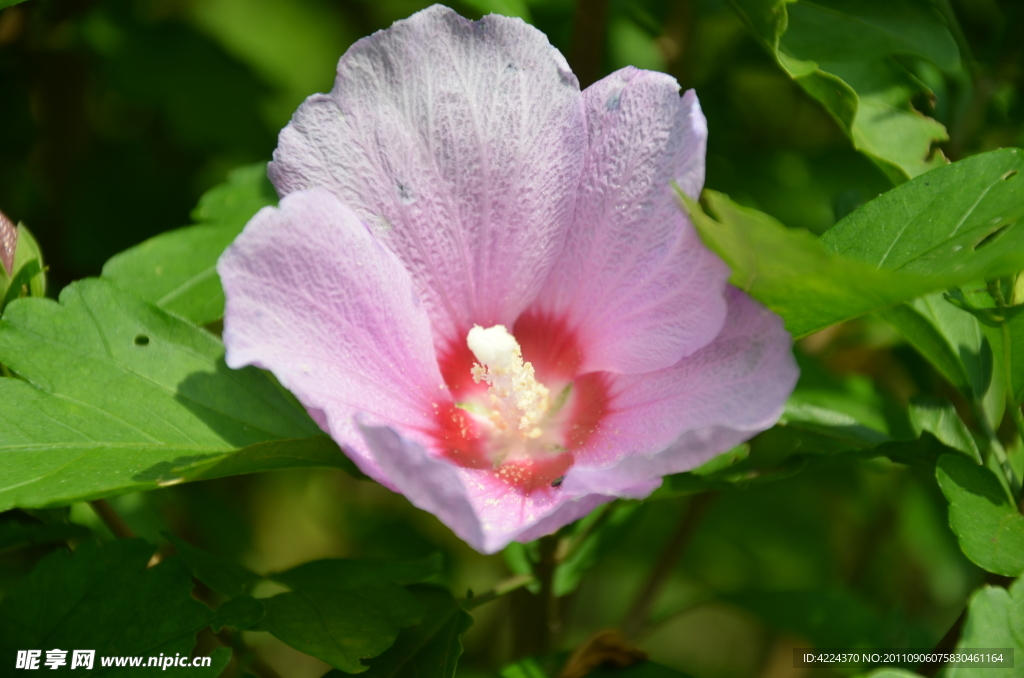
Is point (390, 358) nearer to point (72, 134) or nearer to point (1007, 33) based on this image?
point (1007, 33)

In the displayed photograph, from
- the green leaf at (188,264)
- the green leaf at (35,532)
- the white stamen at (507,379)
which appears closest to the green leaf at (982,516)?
the white stamen at (507,379)

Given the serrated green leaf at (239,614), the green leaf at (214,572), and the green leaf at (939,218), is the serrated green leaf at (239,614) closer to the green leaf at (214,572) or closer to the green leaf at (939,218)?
the green leaf at (214,572)

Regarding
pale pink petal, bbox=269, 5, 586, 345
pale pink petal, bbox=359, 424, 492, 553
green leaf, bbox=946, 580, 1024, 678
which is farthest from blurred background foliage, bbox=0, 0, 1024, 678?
pale pink petal, bbox=359, 424, 492, 553

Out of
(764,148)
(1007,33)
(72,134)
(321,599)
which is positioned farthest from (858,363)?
(72,134)

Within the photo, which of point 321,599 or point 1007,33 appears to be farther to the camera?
point 1007,33

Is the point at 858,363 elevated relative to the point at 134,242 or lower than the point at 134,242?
lower

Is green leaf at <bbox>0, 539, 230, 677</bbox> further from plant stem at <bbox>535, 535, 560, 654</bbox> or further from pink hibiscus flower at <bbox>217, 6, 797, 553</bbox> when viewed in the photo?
plant stem at <bbox>535, 535, 560, 654</bbox>
